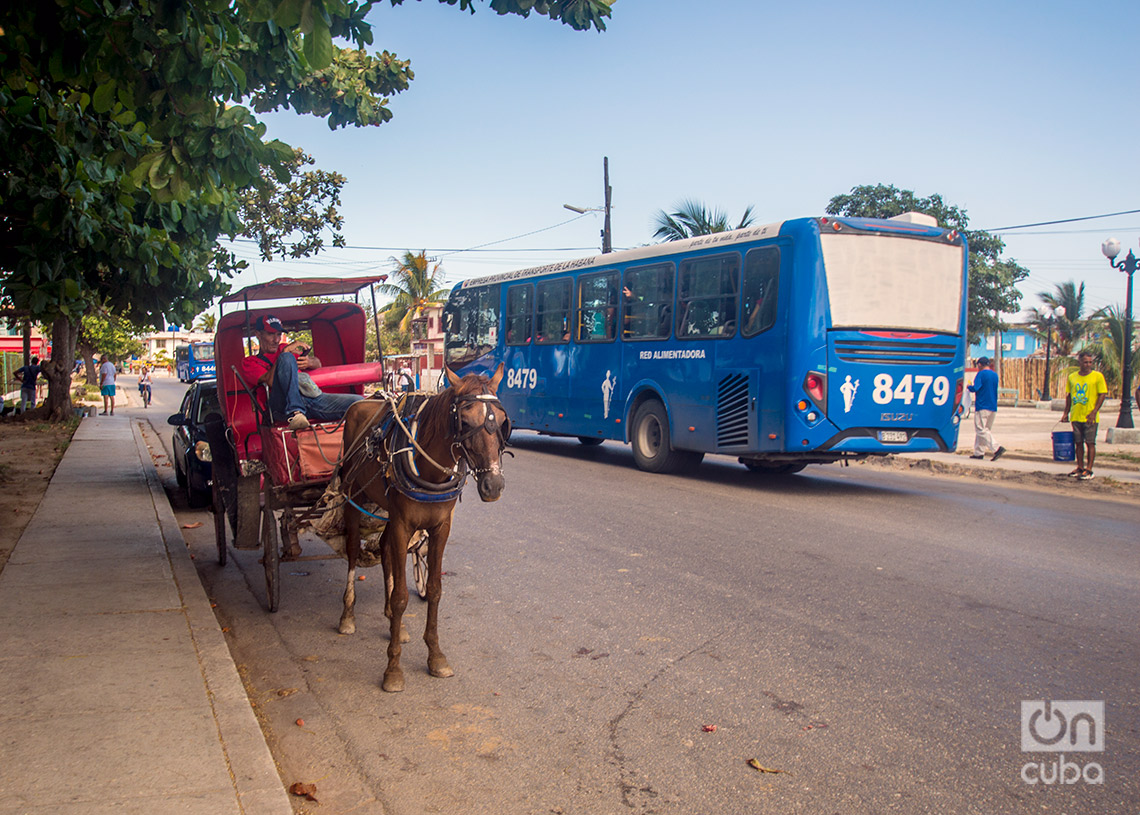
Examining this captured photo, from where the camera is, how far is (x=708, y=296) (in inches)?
490

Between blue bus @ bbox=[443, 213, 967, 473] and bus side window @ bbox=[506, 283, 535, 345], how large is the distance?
2830mm

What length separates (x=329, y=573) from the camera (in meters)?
7.07

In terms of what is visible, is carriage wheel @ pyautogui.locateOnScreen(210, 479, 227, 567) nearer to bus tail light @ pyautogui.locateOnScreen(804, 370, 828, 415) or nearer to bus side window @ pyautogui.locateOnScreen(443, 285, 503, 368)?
bus tail light @ pyautogui.locateOnScreen(804, 370, 828, 415)

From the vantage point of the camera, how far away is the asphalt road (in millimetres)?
3576

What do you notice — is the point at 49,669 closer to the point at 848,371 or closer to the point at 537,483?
the point at 537,483

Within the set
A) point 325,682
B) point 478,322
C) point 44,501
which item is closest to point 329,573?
point 325,682

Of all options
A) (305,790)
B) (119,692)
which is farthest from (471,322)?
(305,790)

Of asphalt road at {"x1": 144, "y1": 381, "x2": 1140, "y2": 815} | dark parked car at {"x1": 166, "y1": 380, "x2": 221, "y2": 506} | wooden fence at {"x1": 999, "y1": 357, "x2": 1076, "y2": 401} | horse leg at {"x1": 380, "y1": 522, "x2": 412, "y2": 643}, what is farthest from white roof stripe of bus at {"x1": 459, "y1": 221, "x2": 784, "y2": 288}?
wooden fence at {"x1": 999, "y1": 357, "x2": 1076, "y2": 401}

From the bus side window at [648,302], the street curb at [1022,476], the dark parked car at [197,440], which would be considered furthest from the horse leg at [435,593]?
the street curb at [1022,476]

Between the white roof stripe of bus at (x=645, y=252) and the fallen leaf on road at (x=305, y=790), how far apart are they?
9334 millimetres

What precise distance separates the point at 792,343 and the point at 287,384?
6.74m

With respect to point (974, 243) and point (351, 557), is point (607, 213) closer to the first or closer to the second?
point (974, 243)

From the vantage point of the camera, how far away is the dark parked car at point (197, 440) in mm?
9789

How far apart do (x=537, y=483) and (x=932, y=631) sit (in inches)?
279
